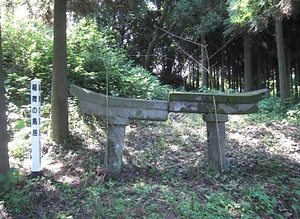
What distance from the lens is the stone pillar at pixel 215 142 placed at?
15.4 feet

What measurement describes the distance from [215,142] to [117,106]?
170 cm

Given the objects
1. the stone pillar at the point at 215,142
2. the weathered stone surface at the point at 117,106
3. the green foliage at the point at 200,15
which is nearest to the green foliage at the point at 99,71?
the weathered stone surface at the point at 117,106

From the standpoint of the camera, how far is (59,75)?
540 centimetres

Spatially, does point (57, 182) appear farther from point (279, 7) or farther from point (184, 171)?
point (279, 7)

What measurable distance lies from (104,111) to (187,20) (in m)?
11.6

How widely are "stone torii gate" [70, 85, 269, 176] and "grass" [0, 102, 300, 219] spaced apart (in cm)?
32

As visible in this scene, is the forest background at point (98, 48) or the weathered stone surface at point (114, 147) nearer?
the weathered stone surface at point (114, 147)

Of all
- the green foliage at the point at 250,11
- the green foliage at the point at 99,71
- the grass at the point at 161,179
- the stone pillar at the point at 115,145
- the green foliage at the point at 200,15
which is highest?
the green foliage at the point at 200,15

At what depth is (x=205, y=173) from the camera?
4586 millimetres

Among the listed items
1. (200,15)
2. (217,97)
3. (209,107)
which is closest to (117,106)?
(209,107)

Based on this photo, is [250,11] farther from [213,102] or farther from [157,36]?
[157,36]

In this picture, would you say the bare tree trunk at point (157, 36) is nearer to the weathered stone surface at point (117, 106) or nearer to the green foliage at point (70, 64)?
the green foliage at point (70, 64)

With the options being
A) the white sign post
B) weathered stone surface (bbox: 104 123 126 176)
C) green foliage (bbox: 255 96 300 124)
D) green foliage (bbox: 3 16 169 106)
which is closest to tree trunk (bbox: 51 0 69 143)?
the white sign post

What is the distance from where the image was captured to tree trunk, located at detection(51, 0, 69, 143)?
17.7 ft
